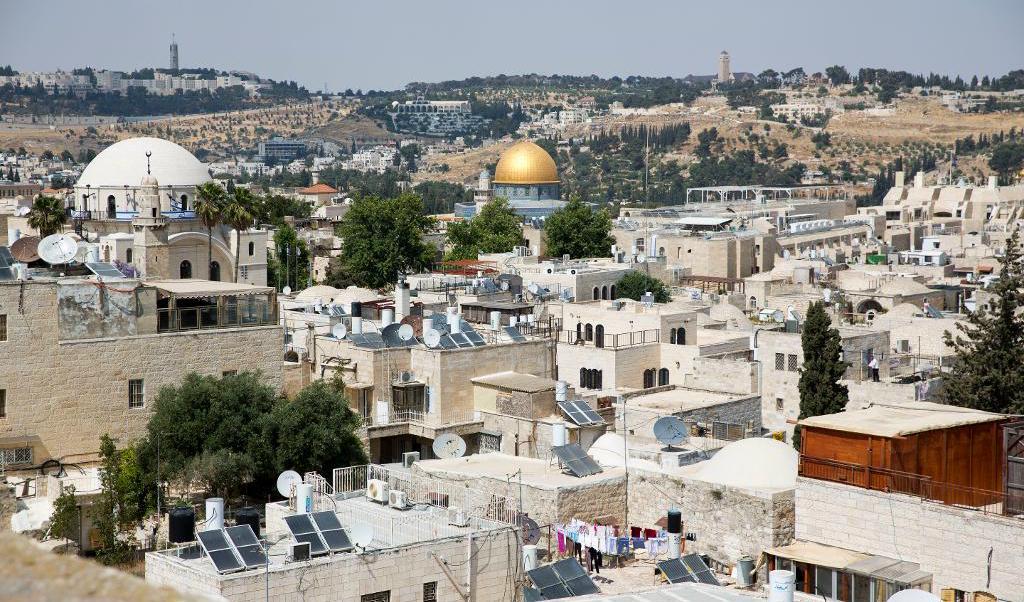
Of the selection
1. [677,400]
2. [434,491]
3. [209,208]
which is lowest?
[677,400]

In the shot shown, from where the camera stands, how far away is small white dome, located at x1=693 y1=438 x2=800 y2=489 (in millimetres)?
16000

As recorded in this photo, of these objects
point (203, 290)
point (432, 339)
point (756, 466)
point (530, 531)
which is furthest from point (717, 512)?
point (203, 290)

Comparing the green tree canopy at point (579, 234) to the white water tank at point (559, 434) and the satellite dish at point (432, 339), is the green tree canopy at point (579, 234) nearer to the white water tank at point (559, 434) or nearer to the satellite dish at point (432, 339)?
the satellite dish at point (432, 339)

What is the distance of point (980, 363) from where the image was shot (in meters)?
22.4

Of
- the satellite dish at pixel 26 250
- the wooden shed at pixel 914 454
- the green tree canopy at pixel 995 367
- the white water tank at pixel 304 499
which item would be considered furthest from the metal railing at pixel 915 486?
the satellite dish at pixel 26 250

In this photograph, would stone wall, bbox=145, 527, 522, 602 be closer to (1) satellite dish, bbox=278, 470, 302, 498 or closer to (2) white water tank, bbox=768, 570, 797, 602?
(2) white water tank, bbox=768, 570, 797, 602

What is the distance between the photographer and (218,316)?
2145 cm

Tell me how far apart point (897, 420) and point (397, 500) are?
5.41m

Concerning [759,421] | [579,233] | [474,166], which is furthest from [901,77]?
[759,421]

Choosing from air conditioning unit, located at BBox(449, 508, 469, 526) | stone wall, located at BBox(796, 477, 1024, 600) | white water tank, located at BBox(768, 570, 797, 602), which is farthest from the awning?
white water tank, located at BBox(768, 570, 797, 602)

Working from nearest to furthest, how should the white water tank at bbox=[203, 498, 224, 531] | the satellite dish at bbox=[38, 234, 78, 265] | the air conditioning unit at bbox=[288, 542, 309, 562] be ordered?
the air conditioning unit at bbox=[288, 542, 309, 562], the white water tank at bbox=[203, 498, 224, 531], the satellite dish at bbox=[38, 234, 78, 265]

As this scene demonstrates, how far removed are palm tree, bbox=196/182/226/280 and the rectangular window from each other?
723 inches

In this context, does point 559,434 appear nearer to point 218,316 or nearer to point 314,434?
point 314,434

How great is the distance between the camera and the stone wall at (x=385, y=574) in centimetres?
1181
